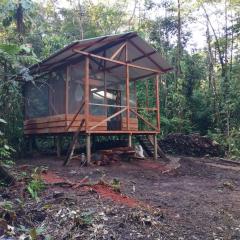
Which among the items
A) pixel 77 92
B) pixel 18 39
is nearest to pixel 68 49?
pixel 77 92

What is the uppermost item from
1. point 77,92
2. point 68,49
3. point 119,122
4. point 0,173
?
point 68,49

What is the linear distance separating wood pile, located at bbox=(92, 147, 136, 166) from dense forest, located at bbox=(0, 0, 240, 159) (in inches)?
155

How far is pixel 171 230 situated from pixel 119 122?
8510 mm

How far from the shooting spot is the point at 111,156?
446 inches

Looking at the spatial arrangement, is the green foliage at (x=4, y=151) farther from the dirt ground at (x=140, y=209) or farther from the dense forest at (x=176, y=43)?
the dense forest at (x=176, y=43)

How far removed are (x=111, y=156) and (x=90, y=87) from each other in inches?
101

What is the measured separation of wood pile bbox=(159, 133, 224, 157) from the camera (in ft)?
49.4

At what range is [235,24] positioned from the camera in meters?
21.3

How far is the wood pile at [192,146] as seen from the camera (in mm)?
15070

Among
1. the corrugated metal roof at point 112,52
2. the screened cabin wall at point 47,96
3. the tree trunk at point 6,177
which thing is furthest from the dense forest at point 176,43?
the tree trunk at point 6,177

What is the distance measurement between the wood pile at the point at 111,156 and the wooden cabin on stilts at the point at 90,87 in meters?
0.55

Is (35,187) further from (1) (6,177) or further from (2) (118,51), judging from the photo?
(2) (118,51)

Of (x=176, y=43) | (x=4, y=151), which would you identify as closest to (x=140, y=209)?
(x=4, y=151)

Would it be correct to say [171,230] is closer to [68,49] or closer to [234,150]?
[68,49]
